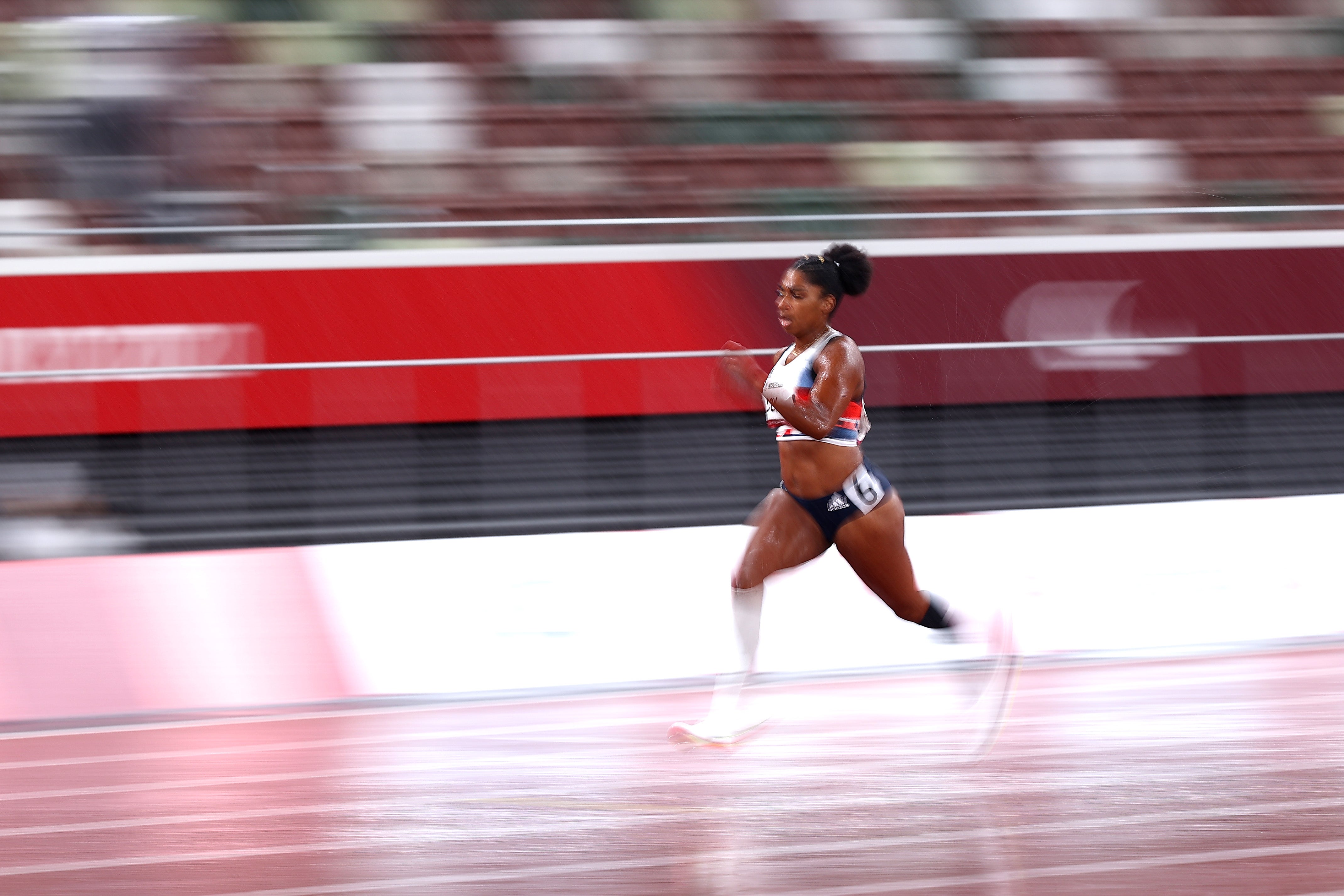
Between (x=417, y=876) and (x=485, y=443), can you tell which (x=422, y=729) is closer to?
(x=417, y=876)

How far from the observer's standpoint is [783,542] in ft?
19.3

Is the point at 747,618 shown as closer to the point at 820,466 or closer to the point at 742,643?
the point at 742,643

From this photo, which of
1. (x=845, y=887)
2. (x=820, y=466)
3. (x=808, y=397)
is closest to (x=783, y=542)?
(x=820, y=466)

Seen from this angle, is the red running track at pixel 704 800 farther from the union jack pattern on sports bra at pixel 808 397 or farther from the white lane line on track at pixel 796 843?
the union jack pattern on sports bra at pixel 808 397

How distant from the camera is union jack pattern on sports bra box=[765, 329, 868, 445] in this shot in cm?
580

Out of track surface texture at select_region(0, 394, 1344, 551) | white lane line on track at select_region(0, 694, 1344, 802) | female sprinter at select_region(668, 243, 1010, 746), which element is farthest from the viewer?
track surface texture at select_region(0, 394, 1344, 551)

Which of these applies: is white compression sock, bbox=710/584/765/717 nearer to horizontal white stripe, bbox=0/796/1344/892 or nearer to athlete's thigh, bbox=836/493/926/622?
athlete's thigh, bbox=836/493/926/622

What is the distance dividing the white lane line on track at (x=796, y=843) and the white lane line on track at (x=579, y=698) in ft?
6.72

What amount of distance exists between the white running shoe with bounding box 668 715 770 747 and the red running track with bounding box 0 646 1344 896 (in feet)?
0.37

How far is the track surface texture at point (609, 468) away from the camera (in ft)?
33.6

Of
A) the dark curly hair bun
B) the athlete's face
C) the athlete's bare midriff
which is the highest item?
the dark curly hair bun

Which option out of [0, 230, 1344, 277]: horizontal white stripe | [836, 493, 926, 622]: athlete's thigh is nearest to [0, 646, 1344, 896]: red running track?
[836, 493, 926, 622]: athlete's thigh

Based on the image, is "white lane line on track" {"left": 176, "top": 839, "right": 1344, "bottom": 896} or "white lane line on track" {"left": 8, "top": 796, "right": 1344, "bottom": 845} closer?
"white lane line on track" {"left": 176, "top": 839, "right": 1344, "bottom": 896}

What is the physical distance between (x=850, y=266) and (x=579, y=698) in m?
2.87
